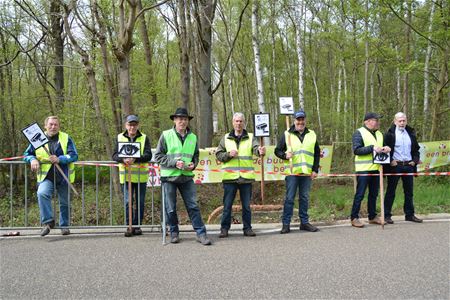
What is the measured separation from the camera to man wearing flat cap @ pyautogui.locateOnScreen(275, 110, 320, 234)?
20.8 ft

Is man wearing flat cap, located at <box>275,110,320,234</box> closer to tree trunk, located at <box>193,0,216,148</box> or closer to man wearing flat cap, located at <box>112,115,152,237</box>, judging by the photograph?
man wearing flat cap, located at <box>112,115,152,237</box>

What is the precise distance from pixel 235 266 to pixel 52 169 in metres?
3.45

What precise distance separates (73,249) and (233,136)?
2.93 meters

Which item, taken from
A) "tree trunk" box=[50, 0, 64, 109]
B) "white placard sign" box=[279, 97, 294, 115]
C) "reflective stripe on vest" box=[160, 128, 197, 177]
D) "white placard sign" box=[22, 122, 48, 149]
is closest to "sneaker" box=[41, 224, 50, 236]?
"white placard sign" box=[22, 122, 48, 149]

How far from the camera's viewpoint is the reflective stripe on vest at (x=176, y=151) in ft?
18.6

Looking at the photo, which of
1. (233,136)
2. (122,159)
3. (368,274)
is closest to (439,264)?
(368,274)

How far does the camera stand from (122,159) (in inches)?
240

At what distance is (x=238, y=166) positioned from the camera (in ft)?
19.9

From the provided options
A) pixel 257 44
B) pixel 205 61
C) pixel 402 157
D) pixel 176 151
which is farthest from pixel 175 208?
pixel 257 44

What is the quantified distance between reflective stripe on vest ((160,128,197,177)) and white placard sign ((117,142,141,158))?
0.55 meters

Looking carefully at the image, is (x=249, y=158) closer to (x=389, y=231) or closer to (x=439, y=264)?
(x=389, y=231)

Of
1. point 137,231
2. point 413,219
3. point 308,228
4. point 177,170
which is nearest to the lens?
point 177,170

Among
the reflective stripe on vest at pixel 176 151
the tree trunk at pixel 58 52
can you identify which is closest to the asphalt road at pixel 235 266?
the reflective stripe on vest at pixel 176 151

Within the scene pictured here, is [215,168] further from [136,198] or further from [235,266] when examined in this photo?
[235,266]
